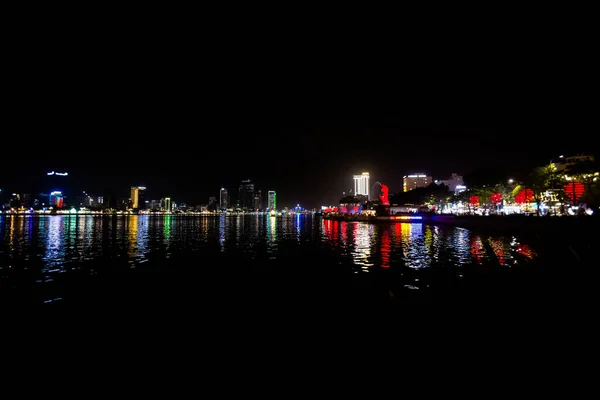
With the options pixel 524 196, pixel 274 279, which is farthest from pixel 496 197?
pixel 274 279

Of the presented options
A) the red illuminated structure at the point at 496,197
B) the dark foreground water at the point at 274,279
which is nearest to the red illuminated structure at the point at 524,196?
the red illuminated structure at the point at 496,197

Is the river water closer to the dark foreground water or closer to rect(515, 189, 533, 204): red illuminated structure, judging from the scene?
the dark foreground water

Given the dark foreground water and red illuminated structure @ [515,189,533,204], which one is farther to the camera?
red illuminated structure @ [515,189,533,204]

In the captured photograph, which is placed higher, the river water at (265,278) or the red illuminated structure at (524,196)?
the red illuminated structure at (524,196)

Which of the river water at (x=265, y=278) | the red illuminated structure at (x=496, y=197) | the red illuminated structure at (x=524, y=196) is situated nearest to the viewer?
the river water at (x=265, y=278)

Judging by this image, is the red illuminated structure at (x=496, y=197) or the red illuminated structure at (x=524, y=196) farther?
the red illuminated structure at (x=496, y=197)

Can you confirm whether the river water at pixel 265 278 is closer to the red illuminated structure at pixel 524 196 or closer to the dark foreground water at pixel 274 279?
the dark foreground water at pixel 274 279

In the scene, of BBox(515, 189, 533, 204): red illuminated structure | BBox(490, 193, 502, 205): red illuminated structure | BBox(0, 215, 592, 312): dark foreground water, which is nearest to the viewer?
BBox(0, 215, 592, 312): dark foreground water

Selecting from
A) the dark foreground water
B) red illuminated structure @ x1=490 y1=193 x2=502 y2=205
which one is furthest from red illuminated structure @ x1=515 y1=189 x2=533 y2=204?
the dark foreground water

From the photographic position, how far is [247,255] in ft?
79.3

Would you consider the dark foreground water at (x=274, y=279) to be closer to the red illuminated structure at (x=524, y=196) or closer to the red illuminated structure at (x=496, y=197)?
the red illuminated structure at (x=496, y=197)

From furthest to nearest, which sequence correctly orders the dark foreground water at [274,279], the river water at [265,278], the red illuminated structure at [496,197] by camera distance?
the red illuminated structure at [496,197] → the river water at [265,278] → the dark foreground water at [274,279]

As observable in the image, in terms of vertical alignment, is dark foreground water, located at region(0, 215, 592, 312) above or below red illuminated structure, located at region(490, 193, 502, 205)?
below

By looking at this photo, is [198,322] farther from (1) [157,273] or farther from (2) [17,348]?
(1) [157,273]
